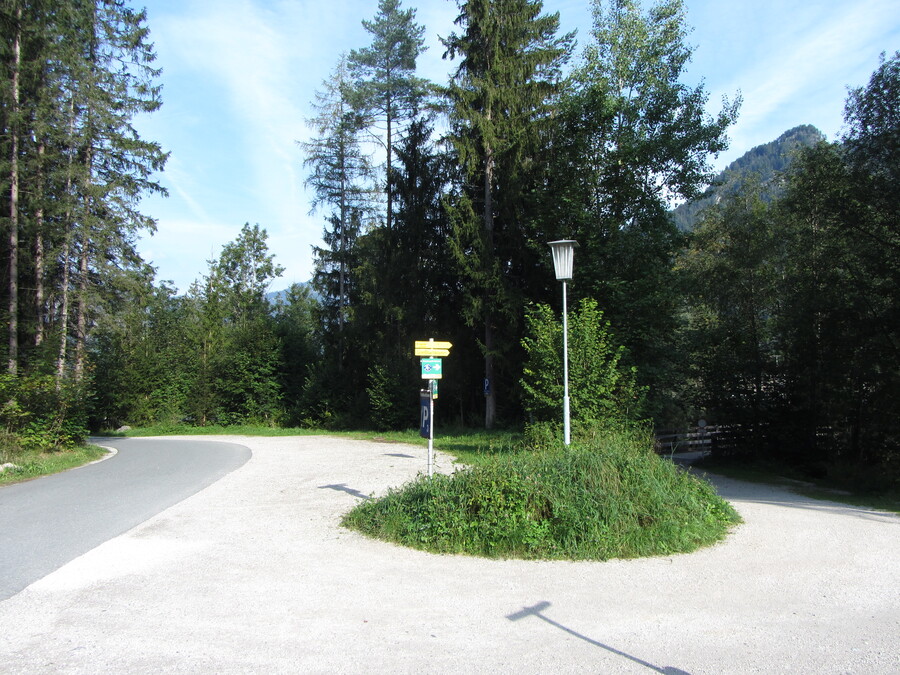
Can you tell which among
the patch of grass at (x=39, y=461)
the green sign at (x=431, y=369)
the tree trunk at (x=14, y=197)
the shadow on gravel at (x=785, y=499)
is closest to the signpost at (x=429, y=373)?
the green sign at (x=431, y=369)

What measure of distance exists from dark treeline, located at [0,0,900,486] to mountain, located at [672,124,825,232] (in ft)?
3.45

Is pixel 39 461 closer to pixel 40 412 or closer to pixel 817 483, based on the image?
pixel 40 412

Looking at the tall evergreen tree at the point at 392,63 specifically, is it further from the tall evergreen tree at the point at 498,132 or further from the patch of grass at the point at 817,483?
the patch of grass at the point at 817,483

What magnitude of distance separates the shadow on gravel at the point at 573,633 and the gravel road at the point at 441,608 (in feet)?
0.05

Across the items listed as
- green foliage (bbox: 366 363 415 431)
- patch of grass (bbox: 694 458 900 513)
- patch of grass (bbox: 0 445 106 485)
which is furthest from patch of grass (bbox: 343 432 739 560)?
green foliage (bbox: 366 363 415 431)

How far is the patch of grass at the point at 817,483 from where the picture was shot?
1049 centimetres

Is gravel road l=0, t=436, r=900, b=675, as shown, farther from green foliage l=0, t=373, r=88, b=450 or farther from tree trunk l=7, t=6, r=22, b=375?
tree trunk l=7, t=6, r=22, b=375

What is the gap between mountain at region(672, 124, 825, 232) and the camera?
23.7 metres

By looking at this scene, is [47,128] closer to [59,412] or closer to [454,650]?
[59,412]

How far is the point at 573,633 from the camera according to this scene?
4.11 meters

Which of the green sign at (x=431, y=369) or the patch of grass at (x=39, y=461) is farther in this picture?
the patch of grass at (x=39, y=461)

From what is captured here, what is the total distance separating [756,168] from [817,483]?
30.5 metres

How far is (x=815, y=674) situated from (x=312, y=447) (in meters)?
16.5

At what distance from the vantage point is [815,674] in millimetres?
3455
